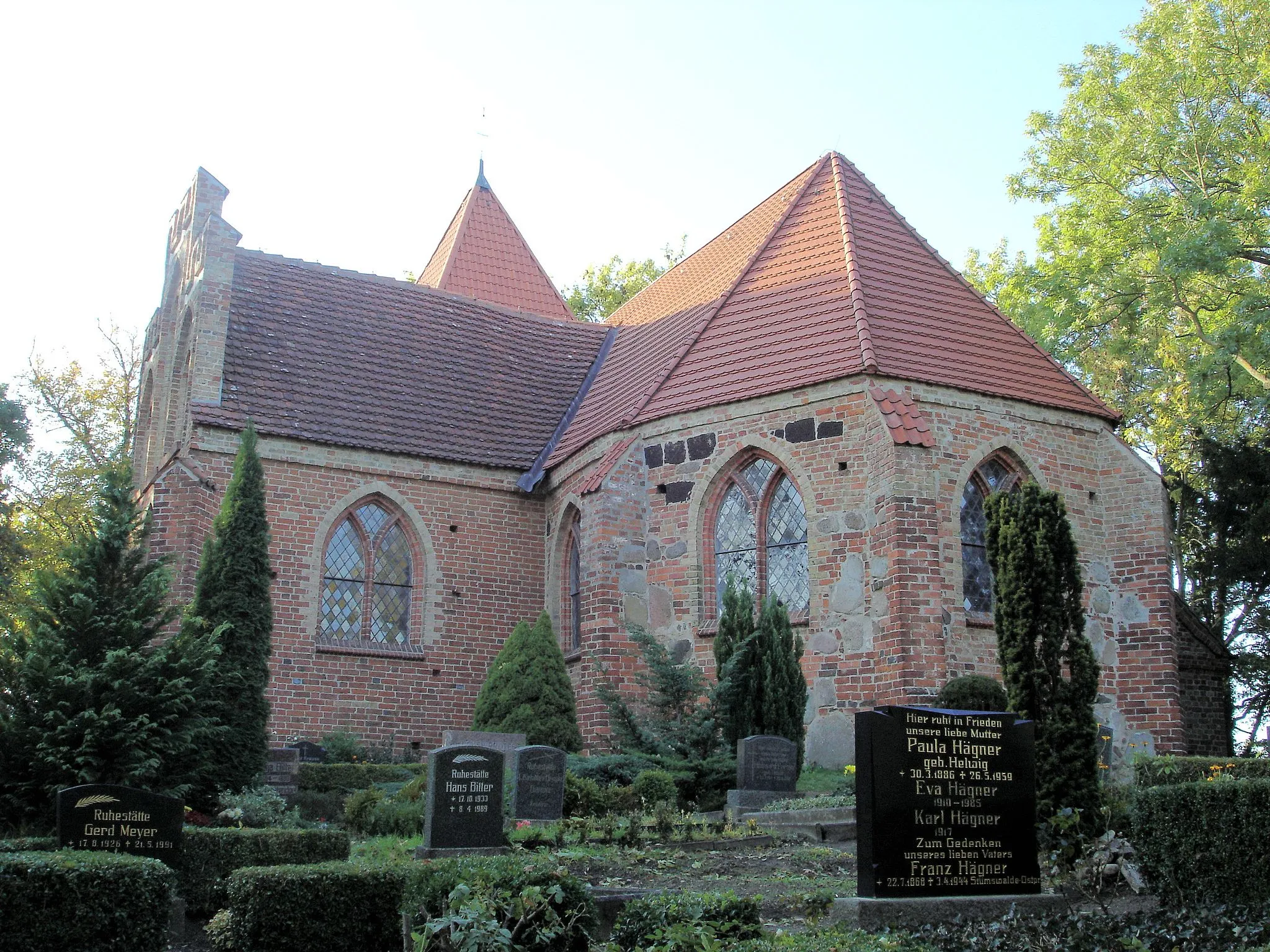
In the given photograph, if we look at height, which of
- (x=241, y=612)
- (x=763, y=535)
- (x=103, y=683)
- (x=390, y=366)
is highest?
(x=390, y=366)

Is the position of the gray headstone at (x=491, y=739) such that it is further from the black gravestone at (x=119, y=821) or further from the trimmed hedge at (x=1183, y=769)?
the trimmed hedge at (x=1183, y=769)

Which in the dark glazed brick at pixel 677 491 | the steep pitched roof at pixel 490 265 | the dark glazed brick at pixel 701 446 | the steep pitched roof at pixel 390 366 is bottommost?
the dark glazed brick at pixel 677 491

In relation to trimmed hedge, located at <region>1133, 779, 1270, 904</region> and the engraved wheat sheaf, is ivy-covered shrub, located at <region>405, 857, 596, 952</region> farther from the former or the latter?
trimmed hedge, located at <region>1133, 779, 1270, 904</region>

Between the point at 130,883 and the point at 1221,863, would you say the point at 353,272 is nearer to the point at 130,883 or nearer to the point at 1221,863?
the point at 130,883

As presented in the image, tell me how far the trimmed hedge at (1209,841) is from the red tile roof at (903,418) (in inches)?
312

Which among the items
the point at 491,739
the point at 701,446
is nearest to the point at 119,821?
the point at 491,739

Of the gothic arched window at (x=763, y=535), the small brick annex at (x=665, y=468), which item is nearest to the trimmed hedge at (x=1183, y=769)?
the small brick annex at (x=665, y=468)

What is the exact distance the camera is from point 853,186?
21.7 m

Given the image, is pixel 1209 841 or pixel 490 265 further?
pixel 490 265

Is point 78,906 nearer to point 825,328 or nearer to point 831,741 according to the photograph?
point 831,741

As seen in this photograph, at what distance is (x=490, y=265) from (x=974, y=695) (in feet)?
57.4

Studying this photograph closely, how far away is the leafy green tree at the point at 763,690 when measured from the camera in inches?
623

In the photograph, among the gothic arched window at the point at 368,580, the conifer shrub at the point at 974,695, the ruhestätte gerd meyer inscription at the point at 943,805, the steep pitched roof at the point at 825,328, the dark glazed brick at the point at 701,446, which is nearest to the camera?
the ruhestätte gerd meyer inscription at the point at 943,805

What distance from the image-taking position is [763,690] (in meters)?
15.9
